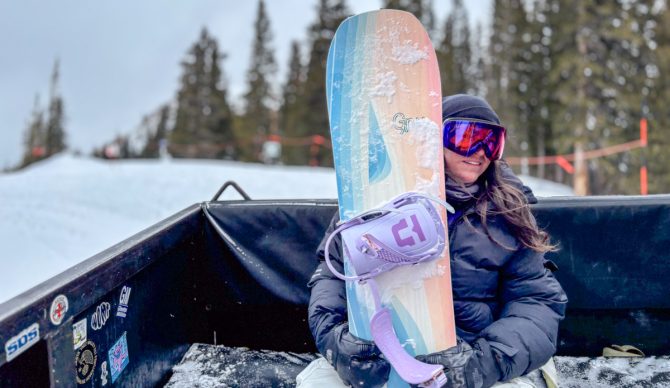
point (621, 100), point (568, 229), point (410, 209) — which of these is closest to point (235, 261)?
point (410, 209)

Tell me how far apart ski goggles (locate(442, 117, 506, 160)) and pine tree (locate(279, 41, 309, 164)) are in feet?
97.6

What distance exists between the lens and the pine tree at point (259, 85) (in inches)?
1575

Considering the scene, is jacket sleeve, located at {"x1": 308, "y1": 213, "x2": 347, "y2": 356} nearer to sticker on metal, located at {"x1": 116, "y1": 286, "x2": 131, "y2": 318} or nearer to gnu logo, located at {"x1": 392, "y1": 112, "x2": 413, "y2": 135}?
gnu logo, located at {"x1": 392, "y1": 112, "x2": 413, "y2": 135}

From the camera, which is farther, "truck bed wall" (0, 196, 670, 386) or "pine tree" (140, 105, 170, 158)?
"pine tree" (140, 105, 170, 158)

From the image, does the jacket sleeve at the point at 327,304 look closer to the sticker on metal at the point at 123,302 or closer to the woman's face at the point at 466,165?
the woman's face at the point at 466,165

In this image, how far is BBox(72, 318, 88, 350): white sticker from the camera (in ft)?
5.60

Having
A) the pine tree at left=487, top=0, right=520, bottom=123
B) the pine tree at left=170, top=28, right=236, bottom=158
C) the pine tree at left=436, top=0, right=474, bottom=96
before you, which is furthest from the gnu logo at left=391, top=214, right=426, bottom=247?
the pine tree at left=436, top=0, right=474, bottom=96

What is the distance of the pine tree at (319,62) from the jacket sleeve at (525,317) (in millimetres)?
28426

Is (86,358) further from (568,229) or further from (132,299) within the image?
(568,229)

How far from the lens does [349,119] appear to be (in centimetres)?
197

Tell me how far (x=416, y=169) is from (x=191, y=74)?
37293mm

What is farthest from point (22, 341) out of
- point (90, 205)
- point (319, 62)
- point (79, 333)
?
point (319, 62)

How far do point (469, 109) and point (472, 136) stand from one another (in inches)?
4.3

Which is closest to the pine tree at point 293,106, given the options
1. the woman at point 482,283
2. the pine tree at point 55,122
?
the pine tree at point 55,122
